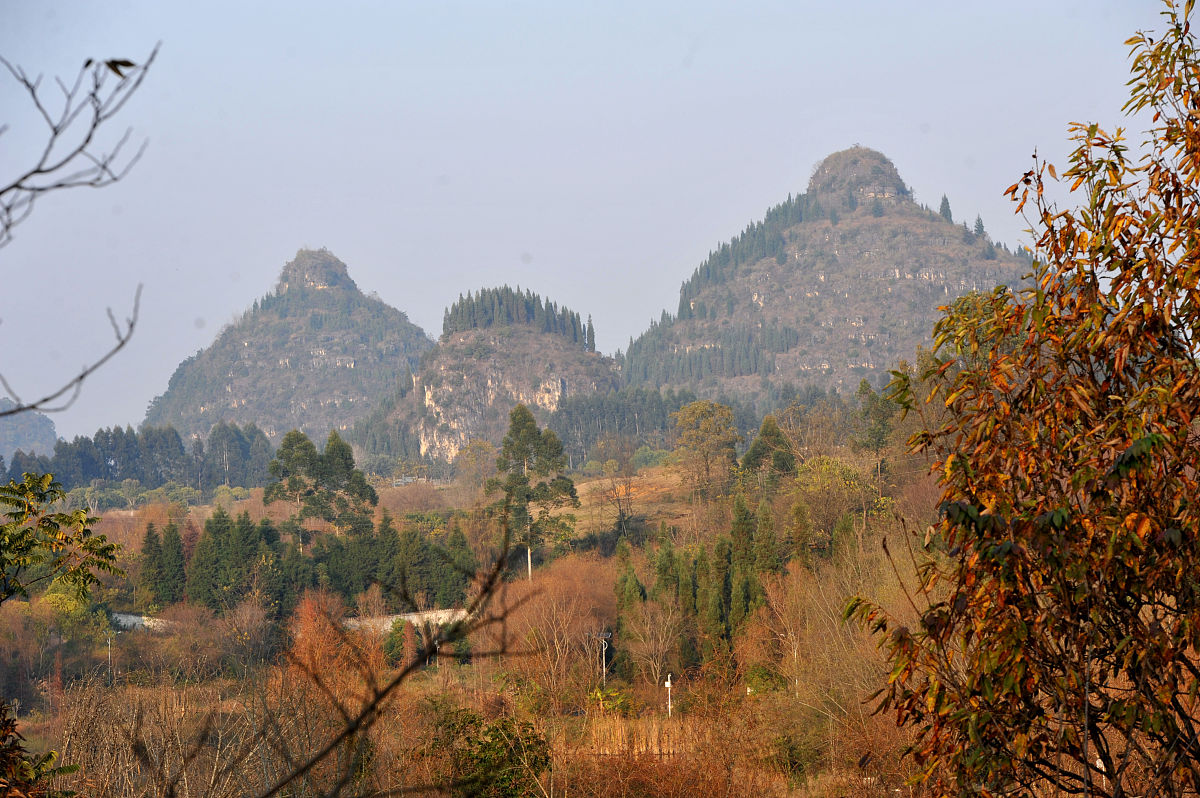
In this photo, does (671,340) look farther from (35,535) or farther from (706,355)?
(35,535)

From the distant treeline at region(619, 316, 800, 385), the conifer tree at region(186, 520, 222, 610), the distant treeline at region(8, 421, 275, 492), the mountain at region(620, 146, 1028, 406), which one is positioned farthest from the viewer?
the mountain at region(620, 146, 1028, 406)

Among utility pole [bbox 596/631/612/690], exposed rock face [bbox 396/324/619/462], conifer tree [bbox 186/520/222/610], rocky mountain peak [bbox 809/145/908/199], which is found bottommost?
utility pole [bbox 596/631/612/690]

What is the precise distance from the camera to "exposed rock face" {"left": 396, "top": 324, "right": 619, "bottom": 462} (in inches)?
4737

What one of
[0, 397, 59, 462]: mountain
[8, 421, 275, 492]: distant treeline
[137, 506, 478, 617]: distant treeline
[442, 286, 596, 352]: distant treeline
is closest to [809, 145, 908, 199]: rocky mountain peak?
[442, 286, 596, 352]: distant treeline

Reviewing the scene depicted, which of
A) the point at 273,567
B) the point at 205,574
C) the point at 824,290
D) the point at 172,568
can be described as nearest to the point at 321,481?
the point at 172,568

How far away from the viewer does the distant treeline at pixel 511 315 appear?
130m

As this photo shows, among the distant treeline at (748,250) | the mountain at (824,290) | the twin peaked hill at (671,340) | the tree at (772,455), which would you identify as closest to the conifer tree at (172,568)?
the tree at (772,455)

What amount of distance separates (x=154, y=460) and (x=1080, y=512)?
9073cm

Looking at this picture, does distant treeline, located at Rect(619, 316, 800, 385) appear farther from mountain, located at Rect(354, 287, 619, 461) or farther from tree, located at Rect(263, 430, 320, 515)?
tree, located at Rect(263, 430, 320, 515)

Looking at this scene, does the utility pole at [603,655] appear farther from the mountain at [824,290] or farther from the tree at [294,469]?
the mountain at [824,290]

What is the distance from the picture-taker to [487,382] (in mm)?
124312

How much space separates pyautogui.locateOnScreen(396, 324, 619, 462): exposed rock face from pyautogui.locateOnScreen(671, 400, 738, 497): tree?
7570 centimetres

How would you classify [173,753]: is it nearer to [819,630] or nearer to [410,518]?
[819,630]

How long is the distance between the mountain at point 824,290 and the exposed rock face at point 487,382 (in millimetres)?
13155
